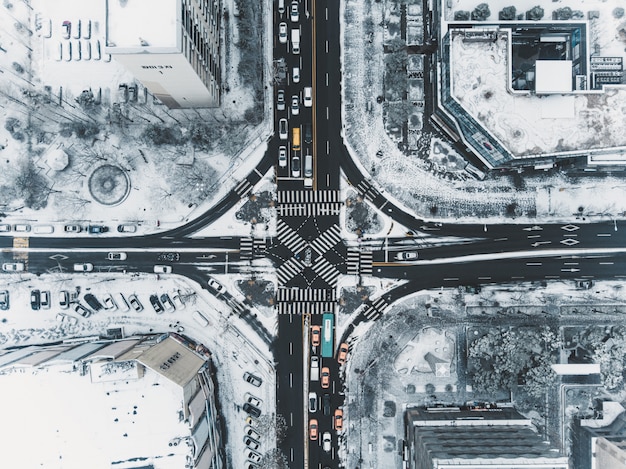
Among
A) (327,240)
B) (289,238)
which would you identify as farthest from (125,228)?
(327,240)

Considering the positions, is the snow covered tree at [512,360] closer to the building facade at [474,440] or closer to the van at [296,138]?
the building facade at [474,440]

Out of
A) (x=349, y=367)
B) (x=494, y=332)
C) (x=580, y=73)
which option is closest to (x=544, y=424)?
(x=494, y=332)

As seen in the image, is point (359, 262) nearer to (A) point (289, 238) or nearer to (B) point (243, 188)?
(A) point (289, 238)

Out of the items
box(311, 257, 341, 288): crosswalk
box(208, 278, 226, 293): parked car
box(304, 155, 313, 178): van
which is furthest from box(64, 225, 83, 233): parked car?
box(311, 257, 341, 288): crosswalk

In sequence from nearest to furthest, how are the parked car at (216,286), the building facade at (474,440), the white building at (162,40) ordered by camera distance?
1. the white building at (162,40)
2. the building facade at (474,440)
3. the parked car at (216,286)

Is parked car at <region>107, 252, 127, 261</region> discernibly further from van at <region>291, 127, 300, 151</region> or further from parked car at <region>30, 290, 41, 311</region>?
van at <region>291, 127, 300, 151</region>

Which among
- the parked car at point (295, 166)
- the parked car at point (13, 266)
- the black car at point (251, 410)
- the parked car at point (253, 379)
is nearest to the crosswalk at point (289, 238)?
the parked car at point (295, 166)

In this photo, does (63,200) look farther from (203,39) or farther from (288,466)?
(288,466)
